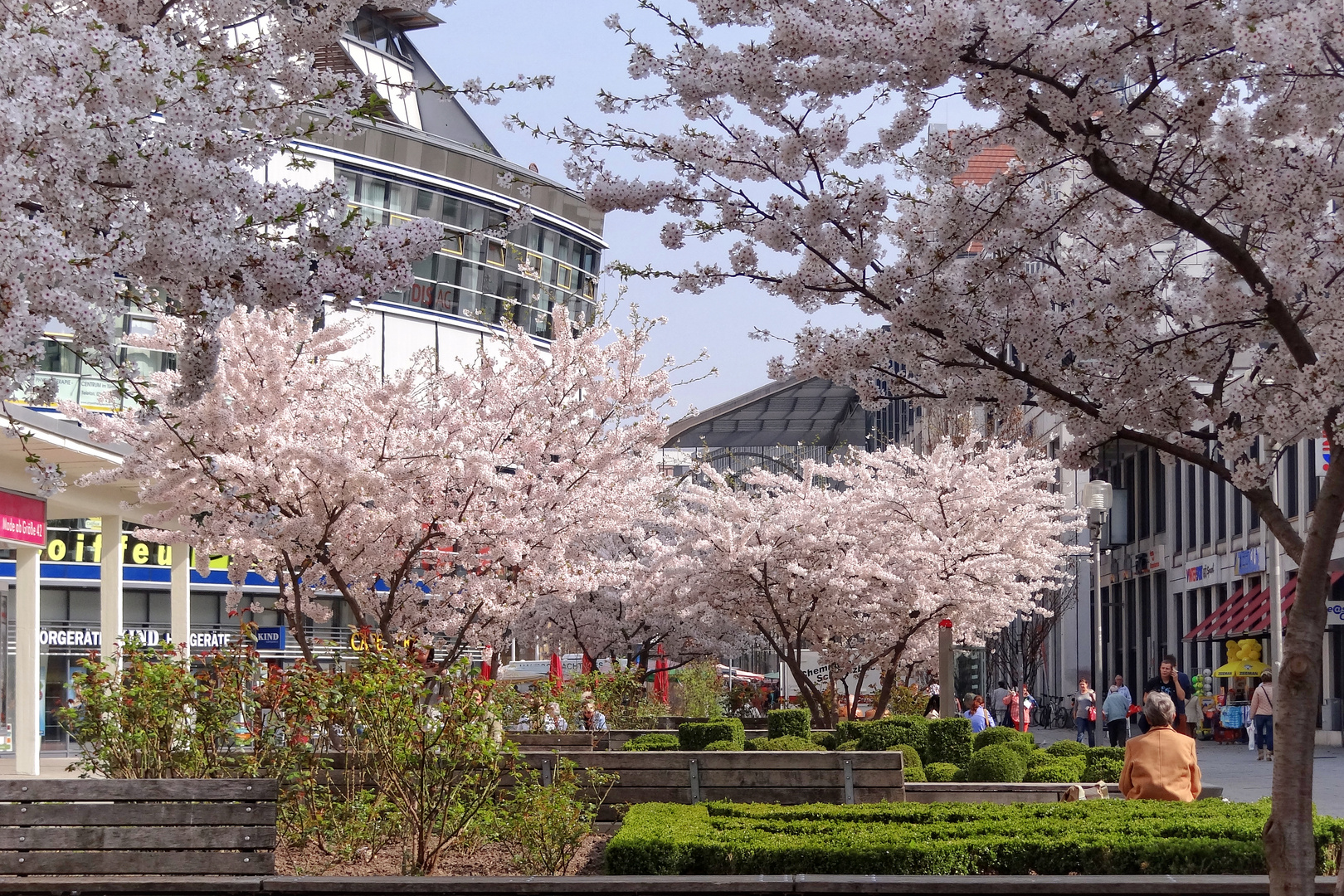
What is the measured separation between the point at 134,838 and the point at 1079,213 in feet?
17.9

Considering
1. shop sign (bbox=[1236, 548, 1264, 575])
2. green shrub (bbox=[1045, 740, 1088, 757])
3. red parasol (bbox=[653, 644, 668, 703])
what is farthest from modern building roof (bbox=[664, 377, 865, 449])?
green shrub (bbox=[1045, 740, 1088, 757])

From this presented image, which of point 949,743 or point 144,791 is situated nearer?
point 144,791

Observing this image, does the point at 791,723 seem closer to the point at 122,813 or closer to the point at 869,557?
the point at 869,557

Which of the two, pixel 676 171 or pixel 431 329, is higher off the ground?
pixel 431 329

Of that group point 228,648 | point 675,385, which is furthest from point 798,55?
point 675,385

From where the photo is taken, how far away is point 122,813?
25.9ft

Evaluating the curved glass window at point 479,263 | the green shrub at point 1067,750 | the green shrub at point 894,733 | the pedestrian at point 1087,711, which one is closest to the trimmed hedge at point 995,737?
the green shrub at point 1067,750

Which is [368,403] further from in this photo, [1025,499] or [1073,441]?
[1025,499]

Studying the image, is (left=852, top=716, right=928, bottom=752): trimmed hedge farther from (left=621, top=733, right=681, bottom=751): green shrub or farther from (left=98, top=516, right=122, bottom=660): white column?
(left=98, top=516, right=122, bottom=660): white column

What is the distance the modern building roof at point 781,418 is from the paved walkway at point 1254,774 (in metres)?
39.0

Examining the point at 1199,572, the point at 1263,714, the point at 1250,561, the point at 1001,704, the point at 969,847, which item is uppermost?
the point at 1250,561

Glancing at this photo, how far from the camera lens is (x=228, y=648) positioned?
11.2 meters

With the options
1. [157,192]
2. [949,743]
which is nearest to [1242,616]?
[949,743]

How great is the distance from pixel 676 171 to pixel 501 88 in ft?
3.04
